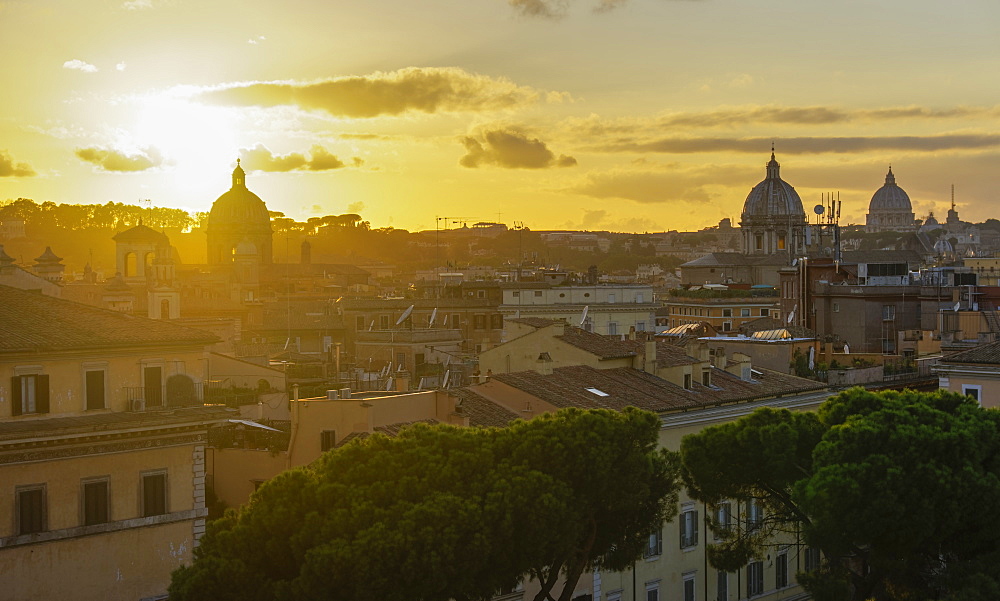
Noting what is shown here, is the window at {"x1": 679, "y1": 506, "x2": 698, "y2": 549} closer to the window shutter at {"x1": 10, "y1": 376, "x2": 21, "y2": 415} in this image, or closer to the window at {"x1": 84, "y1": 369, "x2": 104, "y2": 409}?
the window at {"x1": 84, "y1": 369, "x2": 104, "y2": 409}

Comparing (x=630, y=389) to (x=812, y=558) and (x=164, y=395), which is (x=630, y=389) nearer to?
(x=812, y=558)

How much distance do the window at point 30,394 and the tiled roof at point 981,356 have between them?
19.3 meters

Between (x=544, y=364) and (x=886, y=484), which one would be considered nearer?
(x=886, y=484)

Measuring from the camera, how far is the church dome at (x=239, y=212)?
114 m

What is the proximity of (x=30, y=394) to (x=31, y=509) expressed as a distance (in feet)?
5.83

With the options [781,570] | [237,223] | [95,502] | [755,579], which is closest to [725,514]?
[755,579]

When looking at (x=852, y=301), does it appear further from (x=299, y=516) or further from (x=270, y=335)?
(x=299, y=516)

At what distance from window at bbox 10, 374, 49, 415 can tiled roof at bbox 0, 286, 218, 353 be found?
17.8 inches

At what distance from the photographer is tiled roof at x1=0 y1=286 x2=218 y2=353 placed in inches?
892

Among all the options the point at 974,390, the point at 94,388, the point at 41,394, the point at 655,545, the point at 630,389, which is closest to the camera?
the point at 41,394

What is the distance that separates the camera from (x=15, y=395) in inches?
872

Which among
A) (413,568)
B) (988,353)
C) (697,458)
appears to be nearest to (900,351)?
(988,353)

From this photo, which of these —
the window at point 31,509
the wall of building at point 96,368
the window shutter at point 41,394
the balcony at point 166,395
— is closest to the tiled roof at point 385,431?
the balcony at point 166,395

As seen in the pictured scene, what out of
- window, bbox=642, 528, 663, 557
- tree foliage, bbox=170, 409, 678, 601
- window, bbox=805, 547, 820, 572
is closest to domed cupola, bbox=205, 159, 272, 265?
window, bbox=805, 547, 820, 572
